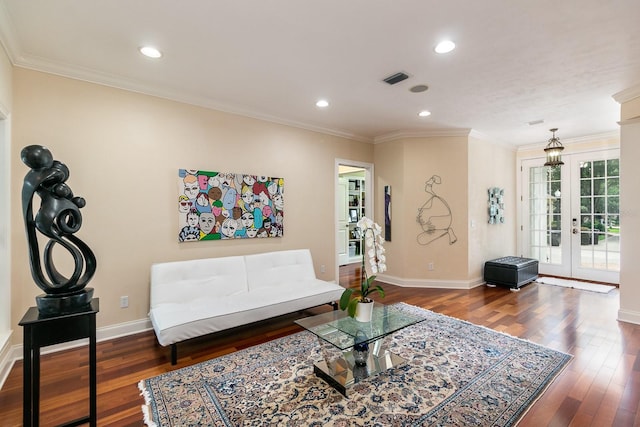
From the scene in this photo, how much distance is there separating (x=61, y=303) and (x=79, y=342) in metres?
1.72

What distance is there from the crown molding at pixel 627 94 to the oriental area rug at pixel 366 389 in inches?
116

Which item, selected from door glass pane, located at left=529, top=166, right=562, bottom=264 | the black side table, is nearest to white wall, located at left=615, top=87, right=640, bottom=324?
door glass pane, located at left=529, top=166, right=562, bottom=264

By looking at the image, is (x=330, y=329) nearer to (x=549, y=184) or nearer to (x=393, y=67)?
(x=393, y=67)

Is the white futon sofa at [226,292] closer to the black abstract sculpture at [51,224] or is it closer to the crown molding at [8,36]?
the black abstract sculpture at [51,224]

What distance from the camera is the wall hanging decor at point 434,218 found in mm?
5102

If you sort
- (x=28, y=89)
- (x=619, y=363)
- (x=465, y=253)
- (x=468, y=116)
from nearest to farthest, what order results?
(x=619, y=363), (x=28, y=89), (x=468, y=116), (x=465, y=253)

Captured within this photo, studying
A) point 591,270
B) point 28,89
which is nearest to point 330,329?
point 28,89

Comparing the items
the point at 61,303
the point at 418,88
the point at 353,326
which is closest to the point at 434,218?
the point at 418,88

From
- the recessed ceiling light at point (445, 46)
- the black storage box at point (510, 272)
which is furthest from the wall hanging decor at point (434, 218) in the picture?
the recessed ceiling light at point (445, 46)

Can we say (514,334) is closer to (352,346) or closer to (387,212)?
(352,346)

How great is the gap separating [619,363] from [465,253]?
2554mm

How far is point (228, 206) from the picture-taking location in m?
3.79

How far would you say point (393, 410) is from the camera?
194 centimetres

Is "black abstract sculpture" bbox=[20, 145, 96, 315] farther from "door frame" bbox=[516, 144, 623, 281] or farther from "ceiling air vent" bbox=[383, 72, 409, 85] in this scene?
"door frame" bbox=[516, 144, 623, 281]
